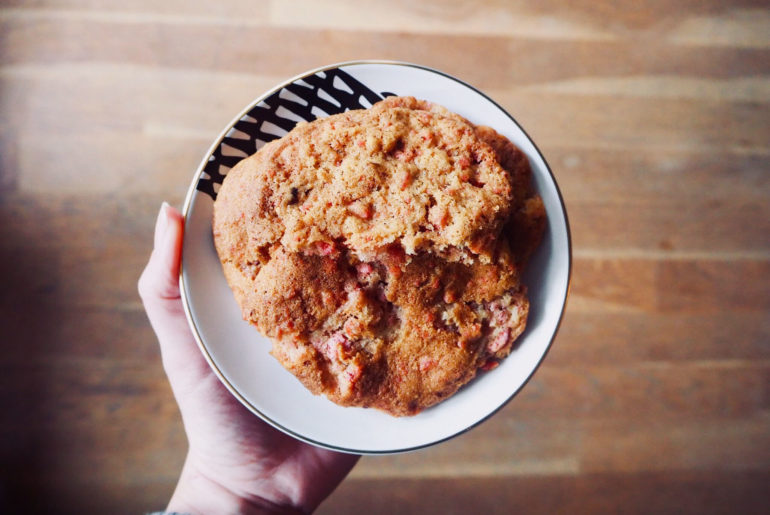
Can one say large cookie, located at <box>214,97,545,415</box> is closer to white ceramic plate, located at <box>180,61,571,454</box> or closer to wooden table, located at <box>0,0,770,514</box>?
white ceramic plate, located at <box>180,61,571,454</box>

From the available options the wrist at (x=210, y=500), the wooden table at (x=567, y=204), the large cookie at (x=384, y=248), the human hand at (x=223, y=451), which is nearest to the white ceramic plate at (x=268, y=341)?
the large cookie at (x=384, y=248)

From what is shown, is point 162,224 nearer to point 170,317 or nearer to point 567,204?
point 170,317

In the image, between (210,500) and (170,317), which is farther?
(210,500)

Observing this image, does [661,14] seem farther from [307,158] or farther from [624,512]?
[624,512]

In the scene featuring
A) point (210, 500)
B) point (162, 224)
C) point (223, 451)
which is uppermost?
point (162, 224)

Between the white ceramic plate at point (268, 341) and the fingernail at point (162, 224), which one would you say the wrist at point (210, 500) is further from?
the fingernail at point (162, 224)

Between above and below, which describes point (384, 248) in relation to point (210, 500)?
above

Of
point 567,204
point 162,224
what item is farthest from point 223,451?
point 567,204
